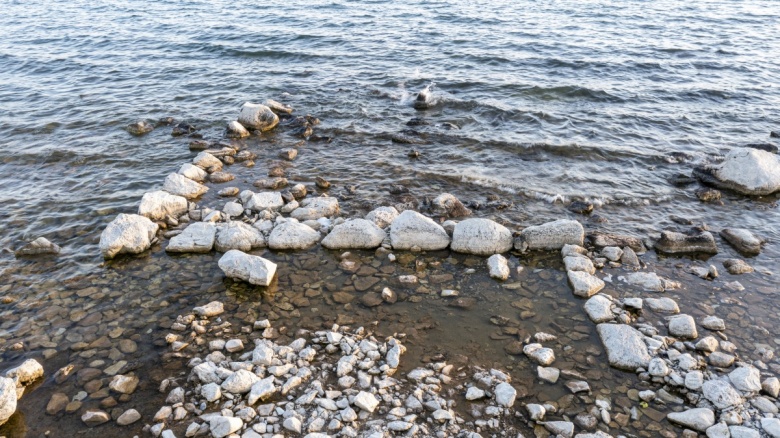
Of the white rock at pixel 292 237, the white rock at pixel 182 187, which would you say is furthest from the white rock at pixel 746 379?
the white rock at pixel 182 187

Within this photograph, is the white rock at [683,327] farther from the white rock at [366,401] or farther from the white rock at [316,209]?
the white rock at [316,209]

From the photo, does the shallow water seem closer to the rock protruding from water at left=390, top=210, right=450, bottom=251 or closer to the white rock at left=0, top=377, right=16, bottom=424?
the white rock at left=0, top=377, right=16, bottom=424

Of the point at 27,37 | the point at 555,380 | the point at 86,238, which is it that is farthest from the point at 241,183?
the point at 27,37

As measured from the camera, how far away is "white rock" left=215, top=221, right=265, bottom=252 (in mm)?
10508

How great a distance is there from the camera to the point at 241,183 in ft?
44.6

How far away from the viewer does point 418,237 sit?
10.5m

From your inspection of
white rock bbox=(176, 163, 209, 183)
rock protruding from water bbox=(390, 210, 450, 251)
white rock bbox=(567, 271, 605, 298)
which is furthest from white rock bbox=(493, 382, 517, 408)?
white rock bbox=(176, 163, 209, 183)

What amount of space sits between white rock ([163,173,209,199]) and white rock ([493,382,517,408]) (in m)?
9.34

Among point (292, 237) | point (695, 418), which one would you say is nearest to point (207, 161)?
point (292, 237)

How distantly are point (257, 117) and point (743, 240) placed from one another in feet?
47.3

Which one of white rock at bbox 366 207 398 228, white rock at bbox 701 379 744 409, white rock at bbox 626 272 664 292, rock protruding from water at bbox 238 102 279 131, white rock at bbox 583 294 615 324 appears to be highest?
rock protruding from water at bbox 238 102 279 131

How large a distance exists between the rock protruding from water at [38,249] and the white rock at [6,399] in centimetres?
439

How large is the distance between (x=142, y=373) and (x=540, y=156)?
12.1 m

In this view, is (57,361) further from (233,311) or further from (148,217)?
(148,217)
